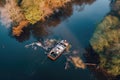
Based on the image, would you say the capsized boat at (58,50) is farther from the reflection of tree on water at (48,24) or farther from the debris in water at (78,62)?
the reflection of tree on water at (48,24)

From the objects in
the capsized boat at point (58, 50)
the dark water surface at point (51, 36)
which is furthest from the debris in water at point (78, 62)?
the capsized boat at point (58, 50)

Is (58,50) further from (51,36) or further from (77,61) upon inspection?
(51,36)

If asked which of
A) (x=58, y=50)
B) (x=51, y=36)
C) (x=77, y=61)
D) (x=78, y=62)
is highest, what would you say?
(x=51, y=36)

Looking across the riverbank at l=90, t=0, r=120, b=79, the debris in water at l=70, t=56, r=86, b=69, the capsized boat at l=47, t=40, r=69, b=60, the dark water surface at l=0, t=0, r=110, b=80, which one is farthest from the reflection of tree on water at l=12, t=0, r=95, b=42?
the riverbank at l=90, t=0, r=120, b=79

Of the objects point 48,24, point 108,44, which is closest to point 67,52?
point 108,44

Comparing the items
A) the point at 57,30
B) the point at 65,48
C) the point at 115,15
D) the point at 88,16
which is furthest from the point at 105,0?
the point at 65,48

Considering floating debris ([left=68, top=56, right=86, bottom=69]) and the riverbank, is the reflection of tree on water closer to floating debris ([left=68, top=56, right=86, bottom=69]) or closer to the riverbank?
floating debris ([left=68, top=56, right=86, bottom=69])
